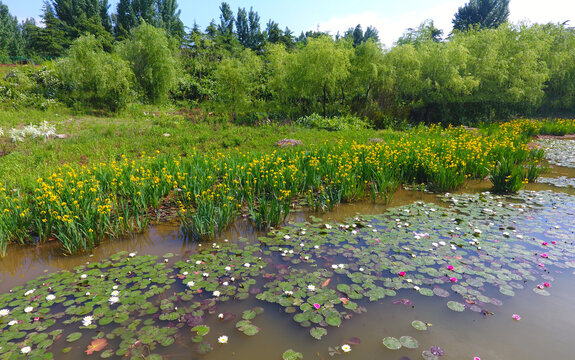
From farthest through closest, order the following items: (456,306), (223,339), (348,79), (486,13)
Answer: (486,13) → (348,79) → (456,306) → (223,339)

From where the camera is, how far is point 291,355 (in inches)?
112

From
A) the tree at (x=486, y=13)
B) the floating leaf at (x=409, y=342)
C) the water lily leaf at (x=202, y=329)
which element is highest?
the tree at (x=486, y=13)

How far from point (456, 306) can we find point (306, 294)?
1803 mm

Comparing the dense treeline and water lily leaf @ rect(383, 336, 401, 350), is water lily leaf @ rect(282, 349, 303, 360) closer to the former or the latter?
water lily leaf @ rect(383, 336, 401, 350)

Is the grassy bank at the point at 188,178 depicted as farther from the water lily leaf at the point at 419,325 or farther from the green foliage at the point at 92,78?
the green foliage at the point at 92,78

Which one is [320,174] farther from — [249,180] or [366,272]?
[366,272]

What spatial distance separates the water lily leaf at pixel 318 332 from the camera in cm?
304

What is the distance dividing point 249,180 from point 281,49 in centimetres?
1924

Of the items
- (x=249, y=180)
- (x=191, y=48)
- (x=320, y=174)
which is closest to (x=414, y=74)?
(x=320, y=174)

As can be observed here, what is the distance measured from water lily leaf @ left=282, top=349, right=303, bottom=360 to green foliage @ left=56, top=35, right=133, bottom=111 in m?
18.6

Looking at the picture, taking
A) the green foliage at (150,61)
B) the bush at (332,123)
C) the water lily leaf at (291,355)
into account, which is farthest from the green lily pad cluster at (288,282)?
the green foliage at (150,61)

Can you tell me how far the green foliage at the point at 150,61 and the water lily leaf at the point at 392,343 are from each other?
73.9ft

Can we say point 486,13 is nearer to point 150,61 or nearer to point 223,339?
point 150,61

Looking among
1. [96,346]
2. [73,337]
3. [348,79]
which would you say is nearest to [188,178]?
[73,337]
